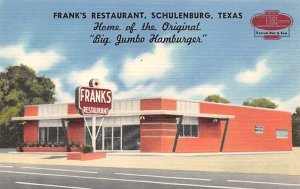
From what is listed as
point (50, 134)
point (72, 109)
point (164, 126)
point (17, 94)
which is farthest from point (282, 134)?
point (17, 94)

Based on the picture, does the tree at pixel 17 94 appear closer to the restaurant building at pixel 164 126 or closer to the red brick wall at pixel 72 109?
the restaurant building at pixel 164 126

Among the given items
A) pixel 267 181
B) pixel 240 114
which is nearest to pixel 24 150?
pixel 240 114

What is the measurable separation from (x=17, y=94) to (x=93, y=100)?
2808 cm

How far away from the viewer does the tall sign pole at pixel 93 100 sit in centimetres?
2930

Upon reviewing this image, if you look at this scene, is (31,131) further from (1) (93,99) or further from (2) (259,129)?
(2) (259,129)

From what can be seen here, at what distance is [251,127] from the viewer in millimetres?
44156

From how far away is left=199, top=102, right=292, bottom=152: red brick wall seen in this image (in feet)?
136

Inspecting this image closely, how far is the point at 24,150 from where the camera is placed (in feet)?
133

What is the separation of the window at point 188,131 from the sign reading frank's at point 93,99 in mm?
7168

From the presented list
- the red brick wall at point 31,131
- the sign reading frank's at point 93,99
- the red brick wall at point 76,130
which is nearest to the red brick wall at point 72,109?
the red brick wall at point 76,130

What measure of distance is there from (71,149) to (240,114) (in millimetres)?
14923

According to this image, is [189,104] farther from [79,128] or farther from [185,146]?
[79,128]

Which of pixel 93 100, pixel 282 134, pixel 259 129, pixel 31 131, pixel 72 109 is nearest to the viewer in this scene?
pixel 93 100

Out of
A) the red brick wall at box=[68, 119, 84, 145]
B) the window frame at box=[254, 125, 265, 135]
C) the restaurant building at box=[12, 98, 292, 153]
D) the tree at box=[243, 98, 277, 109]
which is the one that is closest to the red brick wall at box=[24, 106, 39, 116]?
the restaurant building at box=[12, 98, 292, 153]
